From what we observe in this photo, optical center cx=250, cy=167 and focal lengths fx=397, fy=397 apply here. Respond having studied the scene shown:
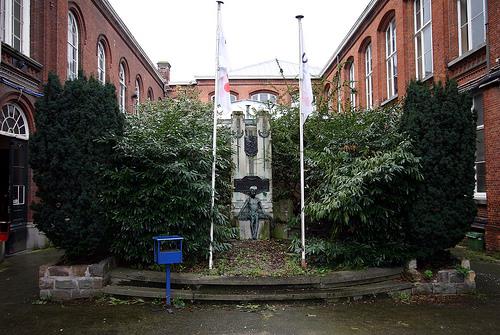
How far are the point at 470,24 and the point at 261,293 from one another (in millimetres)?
11286

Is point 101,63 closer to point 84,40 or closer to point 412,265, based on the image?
point 84,40

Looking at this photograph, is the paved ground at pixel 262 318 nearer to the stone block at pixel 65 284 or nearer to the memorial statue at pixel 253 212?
the stone block at pixel 65 284

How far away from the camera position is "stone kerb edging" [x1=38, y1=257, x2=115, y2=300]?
6.30 meters

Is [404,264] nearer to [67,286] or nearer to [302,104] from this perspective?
[302,104]

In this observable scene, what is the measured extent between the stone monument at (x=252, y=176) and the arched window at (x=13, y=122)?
607cm

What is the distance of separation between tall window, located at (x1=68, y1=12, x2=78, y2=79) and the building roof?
22.2 metres

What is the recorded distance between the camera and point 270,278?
6312mm

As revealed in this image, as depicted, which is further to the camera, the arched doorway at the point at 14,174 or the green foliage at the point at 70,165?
the arched doorway at the point at 14,174

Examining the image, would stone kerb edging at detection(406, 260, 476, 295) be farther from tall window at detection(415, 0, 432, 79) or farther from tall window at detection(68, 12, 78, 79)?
tall window at detection(68, 12, 78, 79)

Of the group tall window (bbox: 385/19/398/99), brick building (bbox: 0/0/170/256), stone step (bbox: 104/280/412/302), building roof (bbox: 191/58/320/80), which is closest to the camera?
stone step (bbox: 104/280/412/302)

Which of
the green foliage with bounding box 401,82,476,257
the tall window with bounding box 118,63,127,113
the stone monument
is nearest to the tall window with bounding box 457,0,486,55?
the green foliage with bounding box 401,82,476,257

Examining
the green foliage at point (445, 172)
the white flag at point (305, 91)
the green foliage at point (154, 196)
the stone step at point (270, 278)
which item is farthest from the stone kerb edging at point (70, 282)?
the green foliage at point (445, 172)

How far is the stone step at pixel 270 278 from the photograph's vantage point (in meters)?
6.25

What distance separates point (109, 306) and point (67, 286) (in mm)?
925
